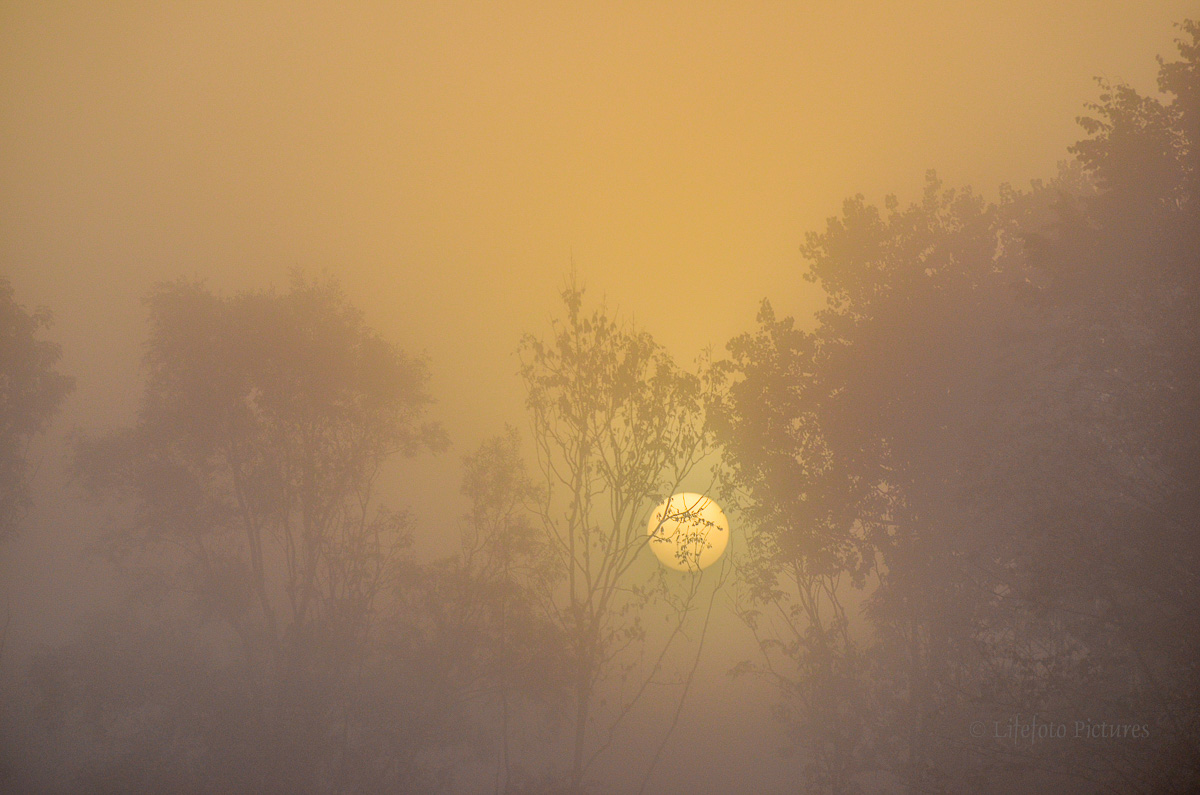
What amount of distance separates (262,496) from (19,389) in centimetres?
709

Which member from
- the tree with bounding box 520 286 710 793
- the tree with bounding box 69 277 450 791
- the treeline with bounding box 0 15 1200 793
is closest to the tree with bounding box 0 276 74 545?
the treeline with bounding box 0 15 1200 793

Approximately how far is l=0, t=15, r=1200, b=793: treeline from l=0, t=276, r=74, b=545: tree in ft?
0.33

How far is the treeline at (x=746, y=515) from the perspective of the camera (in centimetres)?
1035

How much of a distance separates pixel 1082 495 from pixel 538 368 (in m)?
11.1

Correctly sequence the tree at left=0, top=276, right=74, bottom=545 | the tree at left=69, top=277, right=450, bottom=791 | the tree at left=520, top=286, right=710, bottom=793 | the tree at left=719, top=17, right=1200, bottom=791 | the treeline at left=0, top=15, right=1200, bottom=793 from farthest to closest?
1. the tree at left=69, top=277, right=450, bottom=791
2. the tree at left=0, top=276, right=74, bottom=545
3. the tree at left=520, top=286, right=710, bottom=793
4. the treeline at left=0, top=15, right=1200, bottom=793
5. the tree at left=719, top=17, right=1200, bottom=791

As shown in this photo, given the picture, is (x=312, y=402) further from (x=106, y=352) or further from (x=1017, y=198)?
(x=1017, y=198)

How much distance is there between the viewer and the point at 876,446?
15.0m

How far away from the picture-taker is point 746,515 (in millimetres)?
15539

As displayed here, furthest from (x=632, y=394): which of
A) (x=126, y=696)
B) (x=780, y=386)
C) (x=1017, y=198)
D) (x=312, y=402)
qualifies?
(x=126, y=696)

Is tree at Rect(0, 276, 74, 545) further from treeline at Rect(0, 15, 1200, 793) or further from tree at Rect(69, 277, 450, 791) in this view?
tree at Rect(69, 277, 450, 791)

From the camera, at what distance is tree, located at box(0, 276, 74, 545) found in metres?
16.9

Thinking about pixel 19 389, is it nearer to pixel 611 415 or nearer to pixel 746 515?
pixel 611 415

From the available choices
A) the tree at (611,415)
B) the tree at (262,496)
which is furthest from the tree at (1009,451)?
the tree at (262,496)

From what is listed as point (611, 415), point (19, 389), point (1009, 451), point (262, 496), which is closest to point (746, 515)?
point (611, 415)
